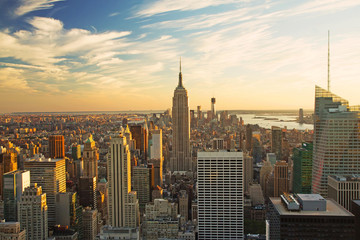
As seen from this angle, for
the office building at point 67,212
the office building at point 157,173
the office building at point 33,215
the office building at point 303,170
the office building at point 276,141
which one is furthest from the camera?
the office building at point 276,141

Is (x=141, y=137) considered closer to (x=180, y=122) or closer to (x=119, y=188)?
(x=180, y=122)

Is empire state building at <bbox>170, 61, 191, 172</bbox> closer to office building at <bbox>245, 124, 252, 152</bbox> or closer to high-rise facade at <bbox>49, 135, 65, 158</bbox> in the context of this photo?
office building at <bbox>245, 124, 252, 152</bbox>

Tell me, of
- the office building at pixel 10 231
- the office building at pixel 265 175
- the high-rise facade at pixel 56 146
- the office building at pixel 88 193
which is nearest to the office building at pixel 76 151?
the high-rise facade at pixel 56 146

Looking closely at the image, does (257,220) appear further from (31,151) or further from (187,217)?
(31,151)

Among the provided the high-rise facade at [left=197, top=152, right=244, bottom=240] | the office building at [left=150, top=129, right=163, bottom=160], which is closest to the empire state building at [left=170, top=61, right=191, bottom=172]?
the office building at [left=150, top=129, right=163, bottom=160]

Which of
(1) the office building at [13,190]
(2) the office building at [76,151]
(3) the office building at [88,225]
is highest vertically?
(2) the office building at [76,151]

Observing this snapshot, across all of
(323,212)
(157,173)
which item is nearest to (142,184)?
(157,173)

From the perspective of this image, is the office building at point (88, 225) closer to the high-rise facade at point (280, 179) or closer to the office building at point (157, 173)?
the office building at point (157, 173)

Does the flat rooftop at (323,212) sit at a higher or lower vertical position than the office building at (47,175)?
higher
